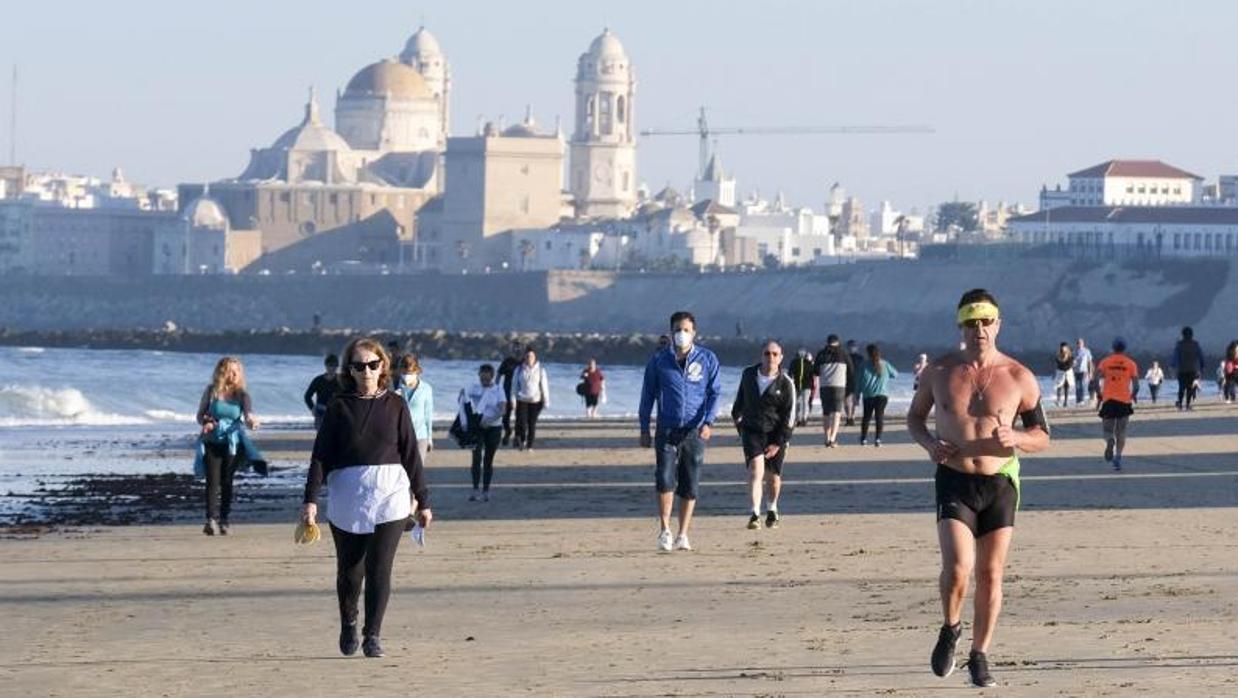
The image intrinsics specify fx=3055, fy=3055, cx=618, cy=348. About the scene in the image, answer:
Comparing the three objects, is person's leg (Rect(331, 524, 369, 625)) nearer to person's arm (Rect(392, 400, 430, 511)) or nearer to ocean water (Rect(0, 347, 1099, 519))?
person's arm (Rect(392, 400, 430, 511))

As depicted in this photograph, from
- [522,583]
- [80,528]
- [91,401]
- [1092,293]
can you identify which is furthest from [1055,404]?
[1092,293]

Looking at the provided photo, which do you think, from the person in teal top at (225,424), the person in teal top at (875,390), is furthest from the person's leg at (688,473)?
the person in teal top at (875,390)

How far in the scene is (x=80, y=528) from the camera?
59.7 ft

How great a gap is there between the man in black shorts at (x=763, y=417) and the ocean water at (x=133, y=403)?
19.2 feet

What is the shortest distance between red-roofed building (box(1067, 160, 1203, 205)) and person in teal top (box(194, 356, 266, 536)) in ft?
455

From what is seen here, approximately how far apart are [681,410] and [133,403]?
36.3 meters

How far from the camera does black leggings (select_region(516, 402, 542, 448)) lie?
2755 cm

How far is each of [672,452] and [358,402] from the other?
202 inches

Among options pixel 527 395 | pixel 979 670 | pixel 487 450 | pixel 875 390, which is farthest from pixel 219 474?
pixel 875 390

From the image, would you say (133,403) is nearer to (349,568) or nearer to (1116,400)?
(1116,400)

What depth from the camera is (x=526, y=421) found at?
91.1 feet

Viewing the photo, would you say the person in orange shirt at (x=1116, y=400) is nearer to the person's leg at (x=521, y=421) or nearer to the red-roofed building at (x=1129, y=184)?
the person's leg at (x=521, y=421)

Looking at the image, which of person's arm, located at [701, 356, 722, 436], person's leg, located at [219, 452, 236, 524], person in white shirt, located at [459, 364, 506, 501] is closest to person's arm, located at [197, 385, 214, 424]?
person's leg, located at [219, 452, 236, 524]

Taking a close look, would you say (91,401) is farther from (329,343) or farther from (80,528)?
(329,343)
